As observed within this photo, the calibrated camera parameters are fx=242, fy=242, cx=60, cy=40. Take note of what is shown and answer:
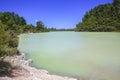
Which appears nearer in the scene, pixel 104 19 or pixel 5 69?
pixel 5 69

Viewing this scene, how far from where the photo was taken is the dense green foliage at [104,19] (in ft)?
256

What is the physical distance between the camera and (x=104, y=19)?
83.5 meters

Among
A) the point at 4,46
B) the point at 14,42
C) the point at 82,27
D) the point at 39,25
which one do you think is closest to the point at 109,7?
the point at 82,27

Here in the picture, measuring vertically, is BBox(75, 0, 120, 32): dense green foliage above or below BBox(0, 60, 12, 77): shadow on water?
above

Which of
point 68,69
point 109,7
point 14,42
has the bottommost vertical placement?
point 68,69

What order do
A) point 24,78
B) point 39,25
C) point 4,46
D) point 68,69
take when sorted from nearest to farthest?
point 24,78 < point 4,46 < point 68,69 < point 39,25

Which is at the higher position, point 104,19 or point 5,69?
point 104,19

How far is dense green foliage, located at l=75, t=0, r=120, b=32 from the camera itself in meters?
78.1

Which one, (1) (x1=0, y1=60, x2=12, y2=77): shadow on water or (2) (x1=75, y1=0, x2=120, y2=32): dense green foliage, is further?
(2) (x1=75, y1=0, x2=120, y2=32): dense green foliage

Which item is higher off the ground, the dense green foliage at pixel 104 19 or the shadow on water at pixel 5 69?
the dense green foliage at pixel 104 19

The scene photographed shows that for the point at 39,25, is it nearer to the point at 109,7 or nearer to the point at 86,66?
the point at 109,7

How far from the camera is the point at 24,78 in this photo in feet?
28.1

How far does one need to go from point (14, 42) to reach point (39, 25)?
8769 cm

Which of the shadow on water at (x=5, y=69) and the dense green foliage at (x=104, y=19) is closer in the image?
the shadow on water at (x=5, y=69)
